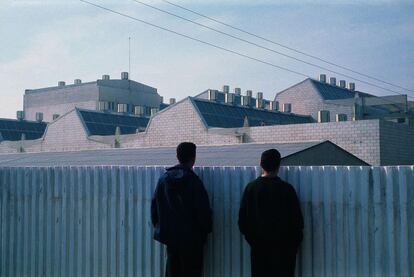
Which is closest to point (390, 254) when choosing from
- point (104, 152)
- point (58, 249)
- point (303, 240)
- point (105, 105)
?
point (303, 240)

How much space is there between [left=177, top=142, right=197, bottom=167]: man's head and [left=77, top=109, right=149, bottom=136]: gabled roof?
32154mm

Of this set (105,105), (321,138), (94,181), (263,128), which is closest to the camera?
(94,181)

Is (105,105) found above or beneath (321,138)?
above

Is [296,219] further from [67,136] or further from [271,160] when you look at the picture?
[67,136]

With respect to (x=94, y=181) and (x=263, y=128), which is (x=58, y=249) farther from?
(x=263, y=128)

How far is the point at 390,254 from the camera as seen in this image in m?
4.34

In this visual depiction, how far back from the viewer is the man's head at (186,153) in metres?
4.89

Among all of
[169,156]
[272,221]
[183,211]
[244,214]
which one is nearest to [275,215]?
[272,221]

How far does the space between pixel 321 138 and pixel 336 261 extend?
19.4 meters

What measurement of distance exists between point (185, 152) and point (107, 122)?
36.0 m

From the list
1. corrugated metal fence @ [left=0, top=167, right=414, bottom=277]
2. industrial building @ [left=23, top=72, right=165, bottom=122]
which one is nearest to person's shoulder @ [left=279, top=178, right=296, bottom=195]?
corrugated metal fence @ [left=0, top=167, right=414, bottom=277]

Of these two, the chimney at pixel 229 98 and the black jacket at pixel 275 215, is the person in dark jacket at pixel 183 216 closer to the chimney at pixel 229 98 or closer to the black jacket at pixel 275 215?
the black jacket at pixel 275 215

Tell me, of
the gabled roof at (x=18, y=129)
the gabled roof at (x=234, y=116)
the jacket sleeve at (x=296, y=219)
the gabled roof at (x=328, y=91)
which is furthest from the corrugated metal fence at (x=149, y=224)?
the gabled roof at (x=328, y=91)

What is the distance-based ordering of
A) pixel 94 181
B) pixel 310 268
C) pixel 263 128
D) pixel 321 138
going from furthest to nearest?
pixel 263 128 → pixel 321 138 → pixel 94 181 → pixel 310 268
